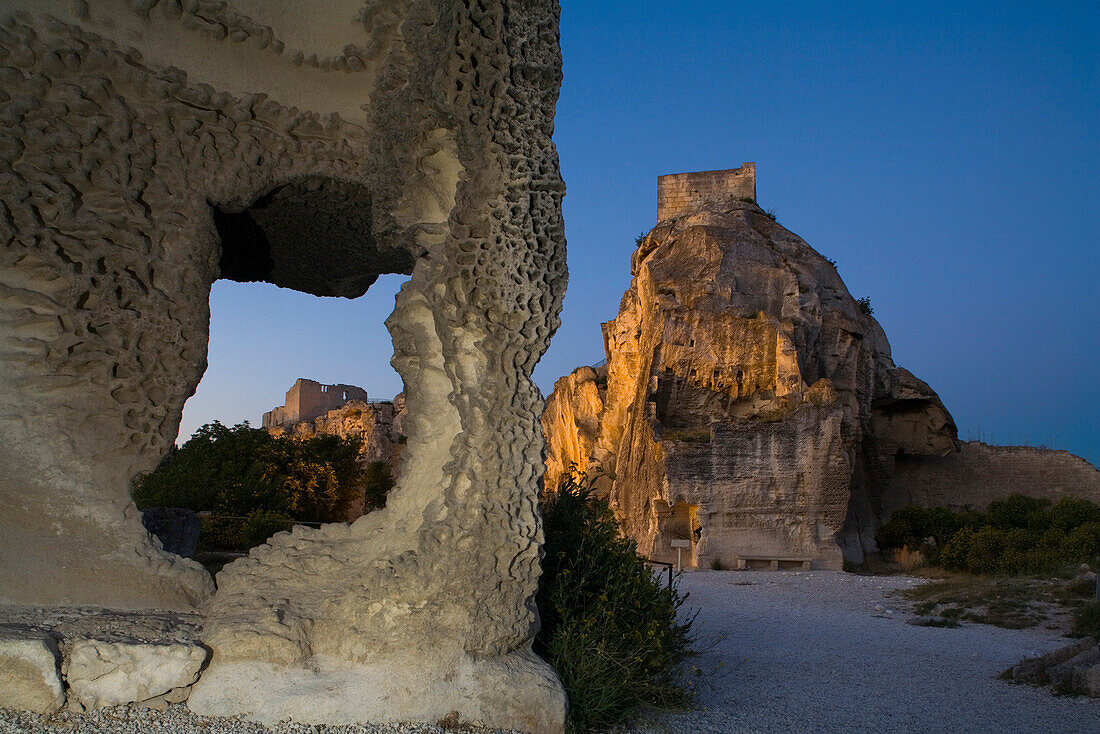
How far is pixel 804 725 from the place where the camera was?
5465 mm

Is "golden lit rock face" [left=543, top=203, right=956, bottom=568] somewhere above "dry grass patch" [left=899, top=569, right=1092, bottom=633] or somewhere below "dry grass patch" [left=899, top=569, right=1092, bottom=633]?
above

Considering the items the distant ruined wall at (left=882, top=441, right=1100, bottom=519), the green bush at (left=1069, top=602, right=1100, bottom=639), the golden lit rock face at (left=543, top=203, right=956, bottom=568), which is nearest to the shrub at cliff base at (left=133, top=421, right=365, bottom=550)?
the golden lit rock face at (left=543, top=203, right=956, bottom=568)

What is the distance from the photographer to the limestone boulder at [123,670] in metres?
3.88

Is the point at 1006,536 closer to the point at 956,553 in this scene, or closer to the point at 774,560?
the point at 956,553

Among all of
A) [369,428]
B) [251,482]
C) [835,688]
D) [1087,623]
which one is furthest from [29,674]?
[369,428]

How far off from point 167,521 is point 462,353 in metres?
5.84

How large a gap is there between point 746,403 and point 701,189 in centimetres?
955

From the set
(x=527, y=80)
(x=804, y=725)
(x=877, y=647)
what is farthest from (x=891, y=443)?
(x=527, y=80)

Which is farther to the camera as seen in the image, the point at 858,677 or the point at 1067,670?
the point at 858,677

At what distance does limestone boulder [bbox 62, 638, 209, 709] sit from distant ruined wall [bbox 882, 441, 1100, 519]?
2434cm

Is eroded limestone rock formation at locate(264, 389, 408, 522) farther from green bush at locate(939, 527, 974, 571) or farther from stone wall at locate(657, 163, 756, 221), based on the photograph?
green bush at locate(939, 527, 974, 571)

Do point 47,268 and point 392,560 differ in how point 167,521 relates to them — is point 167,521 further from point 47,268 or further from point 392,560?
point 392,560

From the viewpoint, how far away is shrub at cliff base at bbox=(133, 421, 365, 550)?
15.5m

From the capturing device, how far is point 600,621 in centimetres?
547
